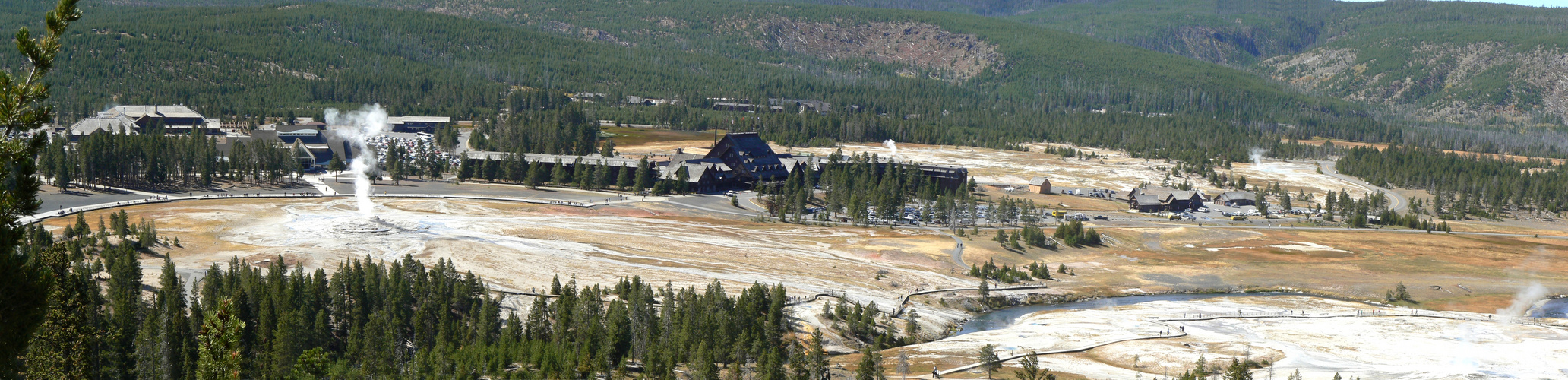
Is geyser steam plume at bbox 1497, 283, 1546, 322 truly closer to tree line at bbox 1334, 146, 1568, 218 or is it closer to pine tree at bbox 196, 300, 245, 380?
tree line at bbox 1334, 146, 1568, 218


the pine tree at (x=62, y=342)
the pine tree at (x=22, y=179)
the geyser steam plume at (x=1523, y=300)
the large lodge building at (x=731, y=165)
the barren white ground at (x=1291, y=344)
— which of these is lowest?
the barren white ground at (x=1291, y=344)

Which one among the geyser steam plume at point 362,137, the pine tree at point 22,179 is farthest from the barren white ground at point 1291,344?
the geyser steam plume at point 362,137

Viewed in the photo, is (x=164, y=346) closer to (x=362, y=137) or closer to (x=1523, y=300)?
(x=1523, y=300)

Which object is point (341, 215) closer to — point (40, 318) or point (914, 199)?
point (914, 199)

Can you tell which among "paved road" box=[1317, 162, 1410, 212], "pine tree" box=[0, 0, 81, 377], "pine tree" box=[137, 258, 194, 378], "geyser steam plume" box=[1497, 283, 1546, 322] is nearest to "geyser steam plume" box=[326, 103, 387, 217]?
"pine tree" box=[137, 258, 194, 378]

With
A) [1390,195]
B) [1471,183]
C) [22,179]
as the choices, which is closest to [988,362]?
[22,179]

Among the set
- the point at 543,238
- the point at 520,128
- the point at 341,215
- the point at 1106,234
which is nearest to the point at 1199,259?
the point at 1106,234

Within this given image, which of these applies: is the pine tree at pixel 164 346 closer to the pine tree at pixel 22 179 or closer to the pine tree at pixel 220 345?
the pine tree at pixel 220 345
